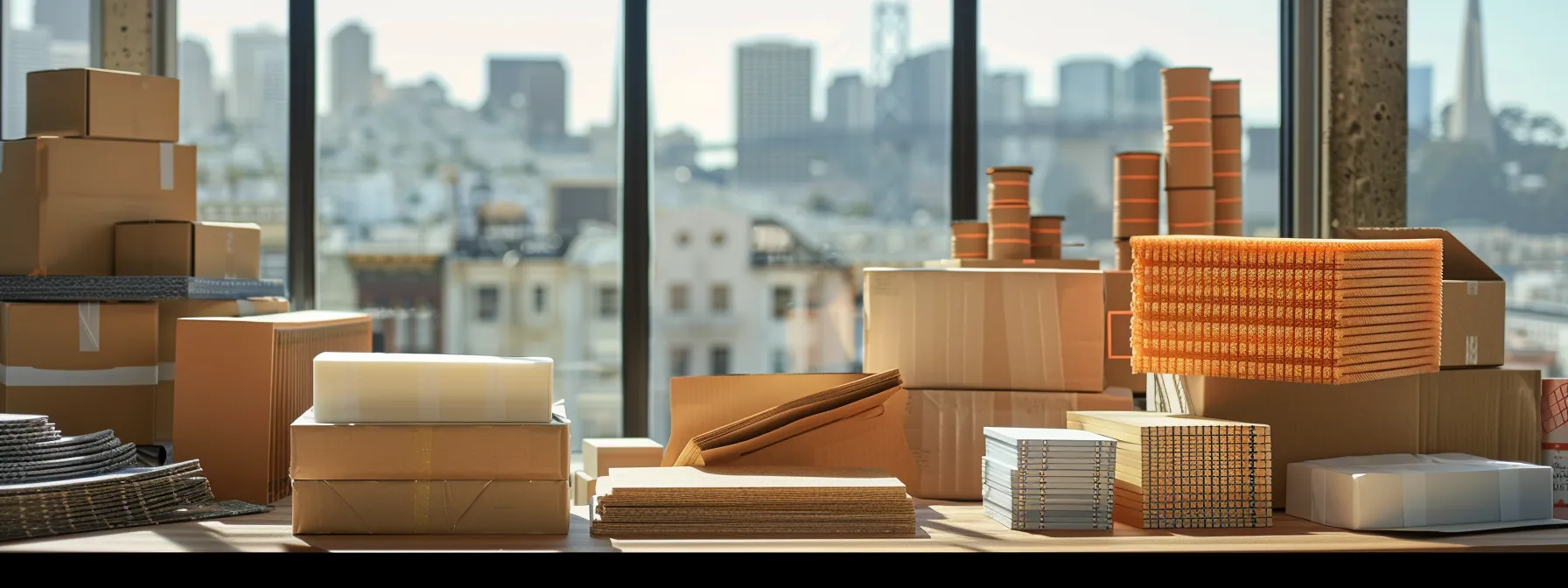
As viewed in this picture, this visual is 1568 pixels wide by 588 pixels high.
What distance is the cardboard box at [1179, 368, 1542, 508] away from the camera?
86.4 inches

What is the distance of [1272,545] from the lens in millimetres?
1881

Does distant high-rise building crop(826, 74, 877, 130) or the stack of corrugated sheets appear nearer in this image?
the stack of corrugated sheets

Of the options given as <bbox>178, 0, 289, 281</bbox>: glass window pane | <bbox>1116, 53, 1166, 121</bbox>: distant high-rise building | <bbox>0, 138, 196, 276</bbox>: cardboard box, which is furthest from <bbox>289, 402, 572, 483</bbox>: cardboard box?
<bbox>1116, 53, 1166, 121</bbox>: distant high-rise building

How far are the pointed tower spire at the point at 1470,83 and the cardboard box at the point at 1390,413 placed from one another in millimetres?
1248

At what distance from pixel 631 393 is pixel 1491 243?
8.22 feet

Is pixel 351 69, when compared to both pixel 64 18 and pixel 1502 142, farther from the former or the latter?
pixel 1502 142

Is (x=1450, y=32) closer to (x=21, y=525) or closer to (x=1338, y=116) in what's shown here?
→ (x=1338, y=116)

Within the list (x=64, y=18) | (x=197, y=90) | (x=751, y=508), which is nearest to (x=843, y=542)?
(x=751, y=508)

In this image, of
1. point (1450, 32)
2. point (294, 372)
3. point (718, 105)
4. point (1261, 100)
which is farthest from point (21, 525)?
point (1450, 32)

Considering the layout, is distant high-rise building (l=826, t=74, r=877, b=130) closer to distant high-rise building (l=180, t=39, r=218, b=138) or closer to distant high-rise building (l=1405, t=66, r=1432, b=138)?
distant high-rise building (l=1405, t=66, r=1432, b=138)

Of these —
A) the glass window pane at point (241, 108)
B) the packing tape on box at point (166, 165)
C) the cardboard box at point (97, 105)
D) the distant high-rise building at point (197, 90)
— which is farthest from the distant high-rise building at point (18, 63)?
the packing tape on box at point (166, 165)

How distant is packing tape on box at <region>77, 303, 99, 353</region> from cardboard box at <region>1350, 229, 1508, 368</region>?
2.62 m

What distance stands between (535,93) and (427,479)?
159 cm

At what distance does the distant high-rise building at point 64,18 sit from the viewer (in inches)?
125
